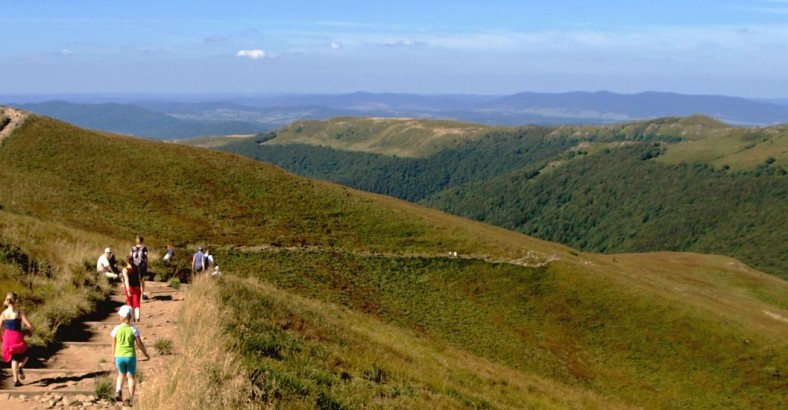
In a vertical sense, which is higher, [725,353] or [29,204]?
[29,204]

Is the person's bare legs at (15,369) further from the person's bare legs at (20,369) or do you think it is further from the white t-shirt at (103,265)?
the white t-shirt at (103,265)

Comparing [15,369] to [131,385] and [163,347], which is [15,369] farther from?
[163,347]

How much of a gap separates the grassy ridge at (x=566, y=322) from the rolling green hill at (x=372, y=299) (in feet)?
0.53

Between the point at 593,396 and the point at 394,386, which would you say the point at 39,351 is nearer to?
the point at 394,386

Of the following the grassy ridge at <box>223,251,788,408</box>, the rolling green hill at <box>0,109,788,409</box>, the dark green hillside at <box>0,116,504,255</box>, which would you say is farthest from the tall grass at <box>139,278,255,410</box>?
the dark green hillside at <box>0,116,504,255</box>

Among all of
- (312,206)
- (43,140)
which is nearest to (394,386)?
(312,206)

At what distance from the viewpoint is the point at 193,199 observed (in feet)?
184

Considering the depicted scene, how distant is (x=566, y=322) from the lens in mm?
44750

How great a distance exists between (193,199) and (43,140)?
21140mm

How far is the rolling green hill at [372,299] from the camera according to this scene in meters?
17.8

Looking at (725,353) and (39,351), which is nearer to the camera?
(39,351)

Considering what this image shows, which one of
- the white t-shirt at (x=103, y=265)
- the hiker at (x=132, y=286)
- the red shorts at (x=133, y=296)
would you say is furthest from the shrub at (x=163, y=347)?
the white t-shirt at (x=103, y=265)

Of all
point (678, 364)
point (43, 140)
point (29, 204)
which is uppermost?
point (43, 140)

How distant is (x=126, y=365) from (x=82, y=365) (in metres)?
2.58
